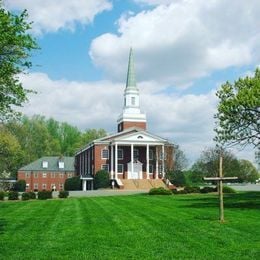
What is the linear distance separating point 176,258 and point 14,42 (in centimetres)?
1014

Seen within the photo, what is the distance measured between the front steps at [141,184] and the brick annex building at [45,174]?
19581 millimetres

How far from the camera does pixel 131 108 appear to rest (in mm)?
78188

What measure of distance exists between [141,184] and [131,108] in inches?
582

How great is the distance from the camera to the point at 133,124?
77.8 m

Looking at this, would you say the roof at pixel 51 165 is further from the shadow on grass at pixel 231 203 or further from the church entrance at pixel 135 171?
the shadow on grass at pixel 231 203

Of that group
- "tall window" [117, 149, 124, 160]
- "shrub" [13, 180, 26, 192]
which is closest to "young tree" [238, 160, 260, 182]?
"tall window" [117, 149, 124, 160]

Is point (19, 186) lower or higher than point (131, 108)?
lower

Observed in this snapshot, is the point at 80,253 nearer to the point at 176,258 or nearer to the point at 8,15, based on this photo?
the point at 176,258

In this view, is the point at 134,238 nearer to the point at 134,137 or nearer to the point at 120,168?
the point at 134,137

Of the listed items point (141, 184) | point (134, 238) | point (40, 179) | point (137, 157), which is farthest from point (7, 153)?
point (40, 179)

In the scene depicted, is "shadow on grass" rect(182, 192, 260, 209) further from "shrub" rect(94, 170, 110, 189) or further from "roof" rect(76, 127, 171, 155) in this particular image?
"roof" rect(76, 127, 171, 155)

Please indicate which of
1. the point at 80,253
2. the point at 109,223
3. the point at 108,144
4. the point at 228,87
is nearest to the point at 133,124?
the point at 108,144

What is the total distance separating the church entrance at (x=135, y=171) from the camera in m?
71.8

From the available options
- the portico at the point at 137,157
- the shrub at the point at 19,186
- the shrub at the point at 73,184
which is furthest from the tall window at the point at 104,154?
the shrub at the point at 19,186
